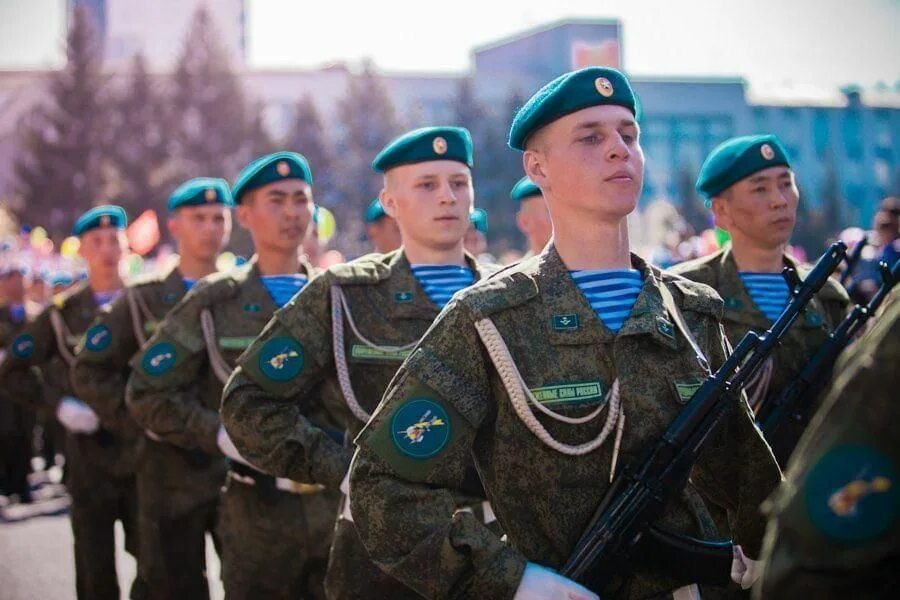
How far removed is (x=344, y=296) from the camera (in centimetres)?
465

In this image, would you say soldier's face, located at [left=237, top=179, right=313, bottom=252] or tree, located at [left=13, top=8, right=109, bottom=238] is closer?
soldier's face, located at [left=237, top=179, right=313, bottom=252]

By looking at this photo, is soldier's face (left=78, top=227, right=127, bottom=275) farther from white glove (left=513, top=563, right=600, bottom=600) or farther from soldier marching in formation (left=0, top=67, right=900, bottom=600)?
white glove (left=513, top=563, right=600, bottom=600)

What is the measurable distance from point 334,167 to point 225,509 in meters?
43.8

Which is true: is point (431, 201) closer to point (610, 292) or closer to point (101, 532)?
point (610, 292)

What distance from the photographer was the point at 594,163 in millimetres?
3135

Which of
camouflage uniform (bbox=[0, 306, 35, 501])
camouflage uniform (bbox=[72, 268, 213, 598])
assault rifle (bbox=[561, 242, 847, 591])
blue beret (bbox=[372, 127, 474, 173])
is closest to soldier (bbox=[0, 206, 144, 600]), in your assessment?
camouflage uniform (bbox=[72, 268, 213, 598])

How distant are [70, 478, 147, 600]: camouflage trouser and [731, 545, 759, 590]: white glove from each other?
4863 mm

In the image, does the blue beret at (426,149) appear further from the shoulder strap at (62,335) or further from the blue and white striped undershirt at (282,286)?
the shoulder strap at (62,335)

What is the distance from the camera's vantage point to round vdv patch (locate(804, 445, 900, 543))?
1.55 meters

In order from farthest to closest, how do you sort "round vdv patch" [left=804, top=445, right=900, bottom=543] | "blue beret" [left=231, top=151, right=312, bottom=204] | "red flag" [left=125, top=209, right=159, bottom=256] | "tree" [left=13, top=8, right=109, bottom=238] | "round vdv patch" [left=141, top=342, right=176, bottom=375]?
"tree" [left=13, top=8, right=109, bottom=238] < "red flag" [left=125, top=209, right=159, bottom=256] < "blue beret" [left=231, top=151, right=312, bottom=204] < "round vdv patch" [left=141, top=342, right=176, bottom=375] < "round vdv patch" [left=804, top=445, right=900, bottom=543]

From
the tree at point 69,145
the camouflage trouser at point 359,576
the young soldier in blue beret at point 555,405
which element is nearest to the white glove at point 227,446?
the camouflage trouser at point 359,576

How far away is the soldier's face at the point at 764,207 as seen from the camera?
5309 mm

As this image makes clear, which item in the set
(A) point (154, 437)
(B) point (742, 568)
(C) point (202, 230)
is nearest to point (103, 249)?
(C) point (202, 230)

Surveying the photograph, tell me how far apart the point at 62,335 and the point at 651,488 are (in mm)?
7016
